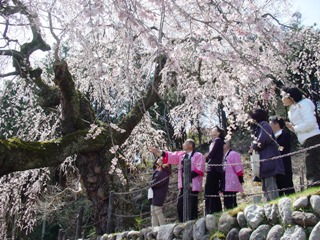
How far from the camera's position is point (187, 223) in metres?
4.71

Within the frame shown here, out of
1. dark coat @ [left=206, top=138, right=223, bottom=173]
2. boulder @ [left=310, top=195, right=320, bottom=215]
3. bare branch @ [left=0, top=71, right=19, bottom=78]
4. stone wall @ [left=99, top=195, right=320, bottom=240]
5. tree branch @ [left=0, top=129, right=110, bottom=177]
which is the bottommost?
stone wall @ [left=99, top=195, right=320, bottom=240]

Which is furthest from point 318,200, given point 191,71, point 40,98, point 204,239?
point 40,98

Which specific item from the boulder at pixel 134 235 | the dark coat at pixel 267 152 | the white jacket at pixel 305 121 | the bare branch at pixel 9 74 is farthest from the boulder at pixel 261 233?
the bare branch at pixel 9 74

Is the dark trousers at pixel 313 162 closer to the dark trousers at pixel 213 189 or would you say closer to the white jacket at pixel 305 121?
the white jacket at pixel 305 121

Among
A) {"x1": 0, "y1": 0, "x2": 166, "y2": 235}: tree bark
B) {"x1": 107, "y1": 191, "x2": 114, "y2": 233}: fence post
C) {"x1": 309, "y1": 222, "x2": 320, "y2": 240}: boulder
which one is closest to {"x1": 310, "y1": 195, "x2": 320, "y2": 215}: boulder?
{"x1": 309, "y1": 222, "x2": 320, "y2": 240}: boulder

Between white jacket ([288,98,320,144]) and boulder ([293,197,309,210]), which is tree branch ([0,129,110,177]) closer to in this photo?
white jacket ([288,98,320,144])

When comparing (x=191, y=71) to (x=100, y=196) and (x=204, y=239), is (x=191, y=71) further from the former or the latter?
(x=204, y=239)

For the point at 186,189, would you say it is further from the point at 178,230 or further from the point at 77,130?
the point at 77,130

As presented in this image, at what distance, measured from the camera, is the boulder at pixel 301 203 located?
3.43 meters

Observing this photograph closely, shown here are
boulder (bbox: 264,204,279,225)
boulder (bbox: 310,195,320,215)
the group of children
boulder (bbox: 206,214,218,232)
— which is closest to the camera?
boulder (bbox: 310,195,320,215)

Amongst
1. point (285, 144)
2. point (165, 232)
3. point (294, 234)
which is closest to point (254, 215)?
point (294, 234)

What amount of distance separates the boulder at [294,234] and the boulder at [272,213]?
19cm

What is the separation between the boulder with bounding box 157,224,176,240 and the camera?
4.91m

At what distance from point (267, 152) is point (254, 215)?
101cm
